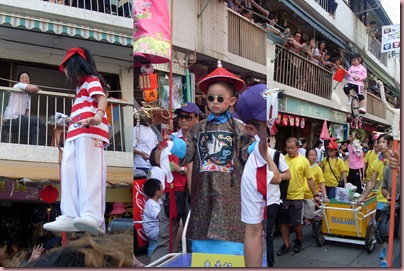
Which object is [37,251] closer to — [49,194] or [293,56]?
[49,194]

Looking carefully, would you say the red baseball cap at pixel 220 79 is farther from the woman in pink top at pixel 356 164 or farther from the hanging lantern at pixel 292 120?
the woman in pink top at pixel 356 164

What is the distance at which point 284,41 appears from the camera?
1.76 m

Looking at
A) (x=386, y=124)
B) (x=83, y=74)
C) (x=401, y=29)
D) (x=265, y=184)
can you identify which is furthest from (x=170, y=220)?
(x=401, y=29)

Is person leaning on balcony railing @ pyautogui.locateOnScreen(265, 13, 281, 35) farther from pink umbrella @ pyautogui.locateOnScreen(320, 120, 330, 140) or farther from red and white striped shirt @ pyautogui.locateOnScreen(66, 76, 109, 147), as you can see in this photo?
red and white striped shirt @ pyautogui.locateOnScreen(66, 76, 109, 147)

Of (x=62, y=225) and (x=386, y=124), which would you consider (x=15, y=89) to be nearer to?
(x=62, y=225)

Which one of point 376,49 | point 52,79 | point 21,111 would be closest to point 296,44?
point 376,49

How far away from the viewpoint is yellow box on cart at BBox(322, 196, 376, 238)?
1.74 metres

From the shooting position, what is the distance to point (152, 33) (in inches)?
64.3

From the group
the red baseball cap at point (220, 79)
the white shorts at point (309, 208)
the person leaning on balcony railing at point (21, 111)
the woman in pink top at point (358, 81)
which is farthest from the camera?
the woman in pink top at point (358, 81)

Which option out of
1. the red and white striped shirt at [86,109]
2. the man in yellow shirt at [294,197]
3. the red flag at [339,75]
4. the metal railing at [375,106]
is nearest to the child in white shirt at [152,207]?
the red and white striped shirt at [86,109]

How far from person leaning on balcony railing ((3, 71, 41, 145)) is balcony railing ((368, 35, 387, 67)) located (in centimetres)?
152

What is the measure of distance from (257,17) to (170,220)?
36.7 inches

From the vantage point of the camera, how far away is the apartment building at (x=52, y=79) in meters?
1.58

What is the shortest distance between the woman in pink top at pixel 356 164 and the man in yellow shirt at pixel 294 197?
1.09 ft
